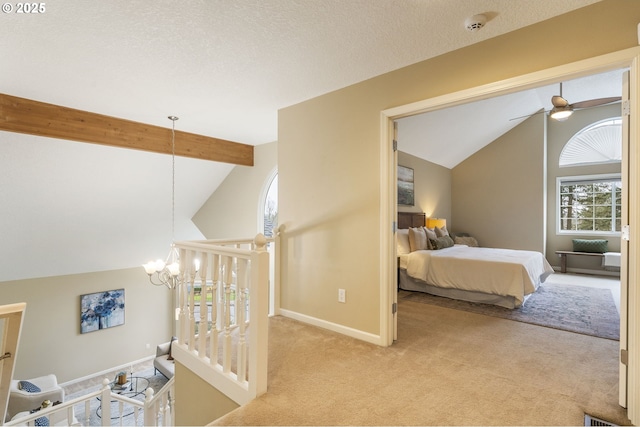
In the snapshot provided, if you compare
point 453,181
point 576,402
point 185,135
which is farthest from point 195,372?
point 453,181

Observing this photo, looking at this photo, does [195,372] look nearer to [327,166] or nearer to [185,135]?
[327,166]

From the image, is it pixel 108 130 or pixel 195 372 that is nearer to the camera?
pixel 195 372

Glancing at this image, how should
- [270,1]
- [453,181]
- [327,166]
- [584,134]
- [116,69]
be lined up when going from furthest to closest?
[453,181] < [584,134] < [327,166] < [116,69] < [270,1]

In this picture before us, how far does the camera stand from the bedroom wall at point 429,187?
602 cm

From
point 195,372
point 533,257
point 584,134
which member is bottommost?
point 195,372

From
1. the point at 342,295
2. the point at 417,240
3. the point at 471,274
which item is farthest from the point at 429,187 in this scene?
the point at 342,295

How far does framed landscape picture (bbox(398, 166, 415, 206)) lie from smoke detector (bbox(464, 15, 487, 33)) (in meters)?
3.69

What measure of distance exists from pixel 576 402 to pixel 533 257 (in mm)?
3029

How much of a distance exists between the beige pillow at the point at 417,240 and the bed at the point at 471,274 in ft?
0.15

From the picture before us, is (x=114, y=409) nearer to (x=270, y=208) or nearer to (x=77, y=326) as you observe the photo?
(x=77, y=326)

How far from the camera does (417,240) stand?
16.2ft

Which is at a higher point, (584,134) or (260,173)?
(584,134)

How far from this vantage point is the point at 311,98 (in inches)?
125

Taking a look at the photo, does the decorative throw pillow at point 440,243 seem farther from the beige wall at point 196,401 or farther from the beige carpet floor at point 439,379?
the beige wall at point 196,401
